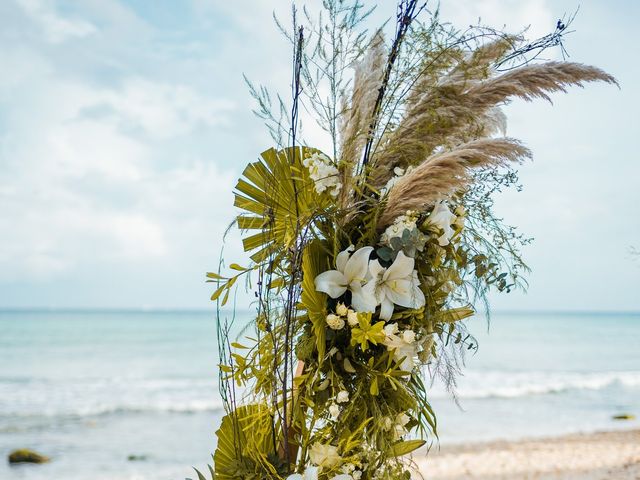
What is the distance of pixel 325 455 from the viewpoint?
4.98 ft

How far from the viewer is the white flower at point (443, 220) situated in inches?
61.4

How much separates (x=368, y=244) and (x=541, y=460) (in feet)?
20.6

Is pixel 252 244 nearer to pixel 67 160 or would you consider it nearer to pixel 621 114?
pixel 621 114

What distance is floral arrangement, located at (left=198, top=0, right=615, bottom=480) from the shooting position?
151 cm

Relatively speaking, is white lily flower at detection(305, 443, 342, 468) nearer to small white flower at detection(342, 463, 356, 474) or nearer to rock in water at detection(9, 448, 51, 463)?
small white flower at detection(342, 463, 356, 474)

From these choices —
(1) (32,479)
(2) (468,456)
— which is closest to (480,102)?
(2) (468,456)

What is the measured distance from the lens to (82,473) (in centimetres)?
691

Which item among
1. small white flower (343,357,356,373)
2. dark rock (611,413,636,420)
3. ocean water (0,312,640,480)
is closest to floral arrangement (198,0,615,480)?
small white flower (343,357,356,373)

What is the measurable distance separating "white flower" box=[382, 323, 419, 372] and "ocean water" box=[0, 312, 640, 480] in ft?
9.73

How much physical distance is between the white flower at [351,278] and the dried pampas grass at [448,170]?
0.15 meters

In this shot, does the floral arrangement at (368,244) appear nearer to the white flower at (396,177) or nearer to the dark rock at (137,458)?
the white flower at (396,177)

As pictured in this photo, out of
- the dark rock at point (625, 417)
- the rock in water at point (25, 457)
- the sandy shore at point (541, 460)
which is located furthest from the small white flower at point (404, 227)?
the dark rock at point (625, 417)

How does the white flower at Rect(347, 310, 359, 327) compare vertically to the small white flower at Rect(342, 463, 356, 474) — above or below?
above

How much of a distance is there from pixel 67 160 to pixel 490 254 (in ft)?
63.9
